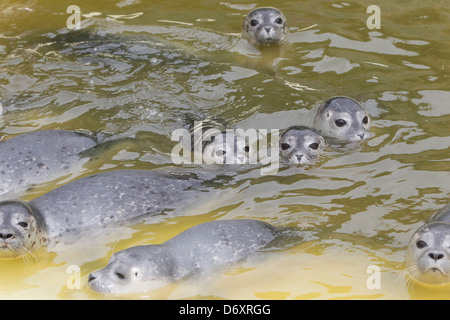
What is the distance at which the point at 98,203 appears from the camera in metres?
6.91

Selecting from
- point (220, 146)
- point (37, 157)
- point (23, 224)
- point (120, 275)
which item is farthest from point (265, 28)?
point (120, 275)

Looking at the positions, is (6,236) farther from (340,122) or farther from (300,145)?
(340,122)

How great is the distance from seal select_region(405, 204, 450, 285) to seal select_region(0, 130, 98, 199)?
332 cm

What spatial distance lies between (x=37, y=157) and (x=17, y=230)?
56.8 inches

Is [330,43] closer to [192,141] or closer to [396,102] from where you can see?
[396,102]

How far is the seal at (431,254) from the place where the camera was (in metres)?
5.57

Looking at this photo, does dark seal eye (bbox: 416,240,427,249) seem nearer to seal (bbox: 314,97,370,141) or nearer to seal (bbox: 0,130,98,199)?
seal (bbox: 314,97,370,141)

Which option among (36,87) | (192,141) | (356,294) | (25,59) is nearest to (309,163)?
(192,141)

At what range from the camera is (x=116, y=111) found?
851 centimetres

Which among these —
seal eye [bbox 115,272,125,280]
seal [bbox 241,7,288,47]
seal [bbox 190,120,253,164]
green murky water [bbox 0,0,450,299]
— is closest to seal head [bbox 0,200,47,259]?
green murky water [bbox 0,0,450,299]

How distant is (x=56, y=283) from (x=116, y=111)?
288cm

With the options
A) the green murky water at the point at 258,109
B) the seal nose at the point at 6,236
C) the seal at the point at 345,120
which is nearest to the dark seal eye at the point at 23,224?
the seal nose at the point at 6,236

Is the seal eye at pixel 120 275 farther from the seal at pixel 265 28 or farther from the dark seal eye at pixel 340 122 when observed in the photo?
the seal at pixel 265 28

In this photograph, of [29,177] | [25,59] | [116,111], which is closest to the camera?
[29,177]
